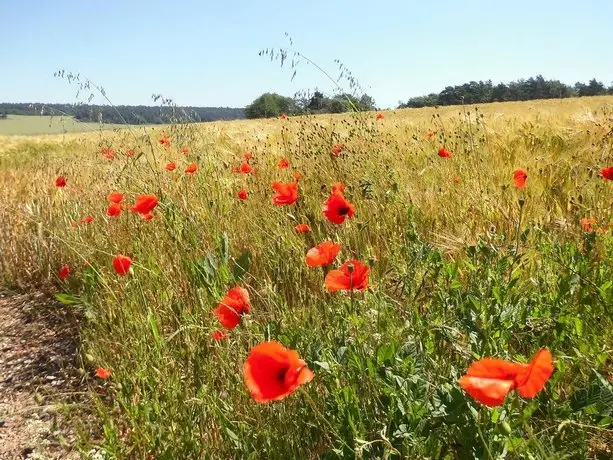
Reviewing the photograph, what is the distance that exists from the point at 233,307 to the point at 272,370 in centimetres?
41

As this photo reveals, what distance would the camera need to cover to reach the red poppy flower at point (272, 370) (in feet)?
2.75

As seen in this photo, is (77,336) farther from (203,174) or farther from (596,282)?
(596,282)

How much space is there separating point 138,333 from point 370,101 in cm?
231

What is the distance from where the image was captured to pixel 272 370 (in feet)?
2.94

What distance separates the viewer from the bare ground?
1664mm

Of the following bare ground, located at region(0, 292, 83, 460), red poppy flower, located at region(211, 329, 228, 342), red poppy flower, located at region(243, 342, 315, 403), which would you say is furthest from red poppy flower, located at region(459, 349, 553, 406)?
bare ground, located at region(0, 292, 83, 460)

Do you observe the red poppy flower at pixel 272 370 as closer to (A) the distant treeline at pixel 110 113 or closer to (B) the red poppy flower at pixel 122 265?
(B) the red poppy flower at pixel 122 265

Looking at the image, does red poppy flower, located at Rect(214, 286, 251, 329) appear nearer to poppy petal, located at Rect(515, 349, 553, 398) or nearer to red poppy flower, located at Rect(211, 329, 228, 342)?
red poppy flower, located at Rect(211, 329, 228, 342)

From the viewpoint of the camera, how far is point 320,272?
203 cm

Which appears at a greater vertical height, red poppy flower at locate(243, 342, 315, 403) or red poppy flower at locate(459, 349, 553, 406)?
red poppy flower at locate(459, 349, 553, 406)

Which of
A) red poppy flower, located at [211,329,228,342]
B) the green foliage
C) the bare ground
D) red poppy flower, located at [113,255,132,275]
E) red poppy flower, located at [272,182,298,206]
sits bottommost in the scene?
the bare ground

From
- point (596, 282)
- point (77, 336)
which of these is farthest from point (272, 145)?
point (596, 282)

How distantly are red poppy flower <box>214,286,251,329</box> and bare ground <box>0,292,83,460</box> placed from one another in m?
0.52

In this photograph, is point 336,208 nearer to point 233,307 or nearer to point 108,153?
point 233,307
